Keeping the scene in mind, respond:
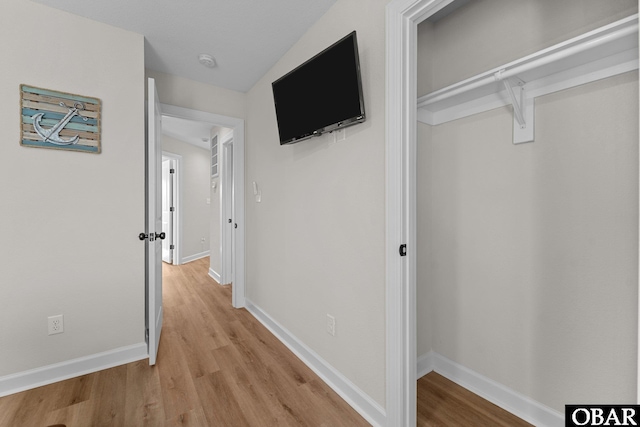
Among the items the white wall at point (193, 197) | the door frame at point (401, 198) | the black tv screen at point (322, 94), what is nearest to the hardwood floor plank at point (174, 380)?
the door frame at point (401, 198)

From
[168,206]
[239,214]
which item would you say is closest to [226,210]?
[239,214]

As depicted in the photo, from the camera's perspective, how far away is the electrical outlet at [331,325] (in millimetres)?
1869

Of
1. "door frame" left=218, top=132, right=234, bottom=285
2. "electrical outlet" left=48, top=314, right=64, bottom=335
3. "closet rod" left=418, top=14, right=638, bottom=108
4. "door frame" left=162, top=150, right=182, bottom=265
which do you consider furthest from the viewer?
"door frame" left=162, top=150, right=182, bottom=265

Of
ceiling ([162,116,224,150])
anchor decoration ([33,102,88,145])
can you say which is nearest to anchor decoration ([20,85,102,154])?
anchor decoration ([33,102,88,145])

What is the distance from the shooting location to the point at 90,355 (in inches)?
79.2

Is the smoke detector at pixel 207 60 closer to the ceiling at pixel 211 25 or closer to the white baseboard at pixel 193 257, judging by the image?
the ceiling at pixel 211 25

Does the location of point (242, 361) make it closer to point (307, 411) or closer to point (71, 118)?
point (307, 411)

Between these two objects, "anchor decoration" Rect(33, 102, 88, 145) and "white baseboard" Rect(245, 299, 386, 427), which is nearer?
"white baseboard" Rect(245, 299, 386, 427)

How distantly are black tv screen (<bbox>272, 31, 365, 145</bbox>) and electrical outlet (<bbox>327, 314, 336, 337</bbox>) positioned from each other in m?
1.22

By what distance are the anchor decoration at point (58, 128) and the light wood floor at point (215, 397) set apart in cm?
161

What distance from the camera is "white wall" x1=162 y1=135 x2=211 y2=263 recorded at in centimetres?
561

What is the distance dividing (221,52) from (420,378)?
293cm

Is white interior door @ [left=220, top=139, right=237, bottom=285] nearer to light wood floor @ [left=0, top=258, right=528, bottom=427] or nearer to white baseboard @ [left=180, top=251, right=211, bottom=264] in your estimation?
light wood floor @ [left=0, top=258, right=528, bottom=427]

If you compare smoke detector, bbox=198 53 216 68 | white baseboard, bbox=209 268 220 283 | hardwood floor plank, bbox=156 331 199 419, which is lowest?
hardwood floor plank, bbox=156 331 199 419
